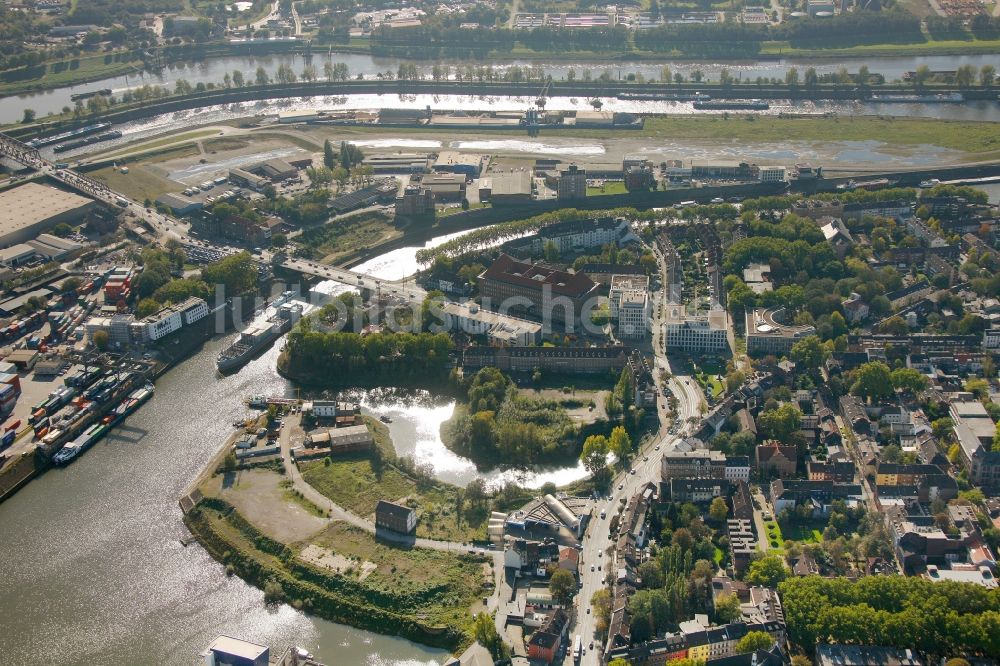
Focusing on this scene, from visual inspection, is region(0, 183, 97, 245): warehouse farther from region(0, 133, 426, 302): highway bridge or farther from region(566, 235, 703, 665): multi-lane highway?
region(566, 235, 703, 665): multi-lane highway

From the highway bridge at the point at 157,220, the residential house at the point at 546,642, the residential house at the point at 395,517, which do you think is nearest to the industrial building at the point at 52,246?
the highway bridge at the point at 157,220

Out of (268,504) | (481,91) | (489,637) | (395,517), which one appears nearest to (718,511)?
(489,637)

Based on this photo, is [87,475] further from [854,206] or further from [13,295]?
[854,206]

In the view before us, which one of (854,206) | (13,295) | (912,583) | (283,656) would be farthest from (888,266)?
(13,295)

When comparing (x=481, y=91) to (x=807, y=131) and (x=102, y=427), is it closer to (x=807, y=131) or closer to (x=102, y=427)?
(x=807, y=131)

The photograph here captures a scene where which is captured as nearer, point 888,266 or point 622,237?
point 888,266

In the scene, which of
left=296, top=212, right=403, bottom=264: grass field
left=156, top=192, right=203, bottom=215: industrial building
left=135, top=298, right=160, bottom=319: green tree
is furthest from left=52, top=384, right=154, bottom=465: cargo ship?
left=156, top=192, right=203, bottom=215: industrial building
